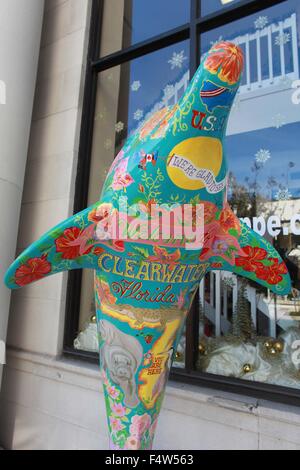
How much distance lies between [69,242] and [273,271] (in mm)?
695

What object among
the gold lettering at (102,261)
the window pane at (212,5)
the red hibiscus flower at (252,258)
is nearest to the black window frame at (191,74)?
the window pane at (212,5)

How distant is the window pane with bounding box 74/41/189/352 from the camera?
8.02ft

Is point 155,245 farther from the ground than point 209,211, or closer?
closer

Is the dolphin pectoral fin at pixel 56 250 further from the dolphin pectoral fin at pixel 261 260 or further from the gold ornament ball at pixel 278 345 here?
the gold ornament ball at pixel 278 345

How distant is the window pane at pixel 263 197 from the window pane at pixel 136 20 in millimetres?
→ 346

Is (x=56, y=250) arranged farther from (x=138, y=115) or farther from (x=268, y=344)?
(x=138, y=115)

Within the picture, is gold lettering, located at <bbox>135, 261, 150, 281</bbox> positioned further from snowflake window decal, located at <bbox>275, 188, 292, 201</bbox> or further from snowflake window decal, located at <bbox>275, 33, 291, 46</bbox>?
snowflake window decal, located at <bbox>275, 33, 291, 46</bbox>

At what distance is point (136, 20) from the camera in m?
2.74

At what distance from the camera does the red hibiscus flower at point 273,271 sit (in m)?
1.24

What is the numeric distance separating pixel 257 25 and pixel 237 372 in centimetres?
205

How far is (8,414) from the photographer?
8.10 feet

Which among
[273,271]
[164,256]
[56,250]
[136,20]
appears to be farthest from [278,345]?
[136,20]

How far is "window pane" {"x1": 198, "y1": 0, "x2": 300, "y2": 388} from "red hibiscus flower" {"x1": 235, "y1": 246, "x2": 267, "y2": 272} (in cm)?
79

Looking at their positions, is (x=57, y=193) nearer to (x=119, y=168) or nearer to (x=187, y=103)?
(x=119, y=168)
